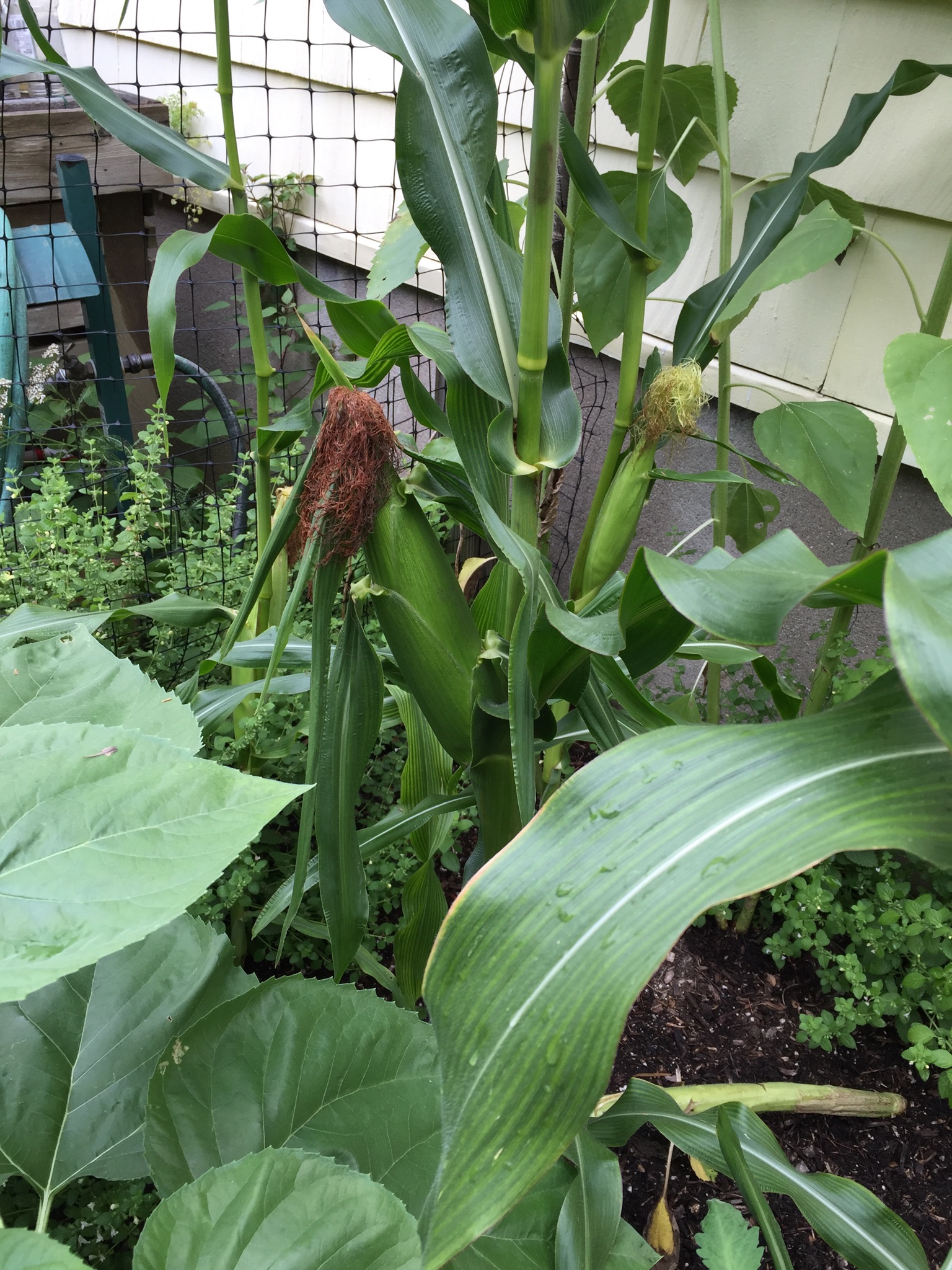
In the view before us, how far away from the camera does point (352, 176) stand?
209 cm

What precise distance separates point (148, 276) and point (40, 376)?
59 cm

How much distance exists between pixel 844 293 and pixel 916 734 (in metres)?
1.07

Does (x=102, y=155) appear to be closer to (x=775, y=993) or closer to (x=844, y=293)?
(x=844, y=293)

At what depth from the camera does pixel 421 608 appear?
2.18 feet

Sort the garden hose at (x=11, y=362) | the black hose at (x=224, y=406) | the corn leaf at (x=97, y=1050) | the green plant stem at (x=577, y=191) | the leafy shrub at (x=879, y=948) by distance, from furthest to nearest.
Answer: the black hose at (x=224, y=406)
the garden hose at (x=11, y=362)
the leafy shrub at (x=879, y=948)
the green plant stem at (x=577, y=191)
the corn leaf at (x=97, y=1050)

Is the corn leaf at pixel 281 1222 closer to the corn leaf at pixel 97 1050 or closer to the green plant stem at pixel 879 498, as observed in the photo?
the corn leaf at pixel 97 1050

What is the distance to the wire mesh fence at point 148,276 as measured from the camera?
4.07 feet

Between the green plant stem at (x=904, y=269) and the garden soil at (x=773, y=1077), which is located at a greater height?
the green plant stem at (x=904, y=269)

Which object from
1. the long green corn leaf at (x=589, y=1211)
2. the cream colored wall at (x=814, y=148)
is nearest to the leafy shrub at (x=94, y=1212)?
the long green corn leaf at (x=589, y=1211)

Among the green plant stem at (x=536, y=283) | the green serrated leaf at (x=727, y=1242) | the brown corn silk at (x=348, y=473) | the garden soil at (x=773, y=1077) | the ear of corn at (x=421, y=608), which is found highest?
the green plant stem at (x=536, y=283)

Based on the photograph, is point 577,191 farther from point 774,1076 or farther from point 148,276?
point 148,276

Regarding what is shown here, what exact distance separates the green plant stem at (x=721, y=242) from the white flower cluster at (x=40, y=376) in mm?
1423

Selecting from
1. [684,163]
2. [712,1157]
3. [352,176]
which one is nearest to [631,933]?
[712,1157]

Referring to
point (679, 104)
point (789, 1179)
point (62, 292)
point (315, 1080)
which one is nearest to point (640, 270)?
point (679, 104)
